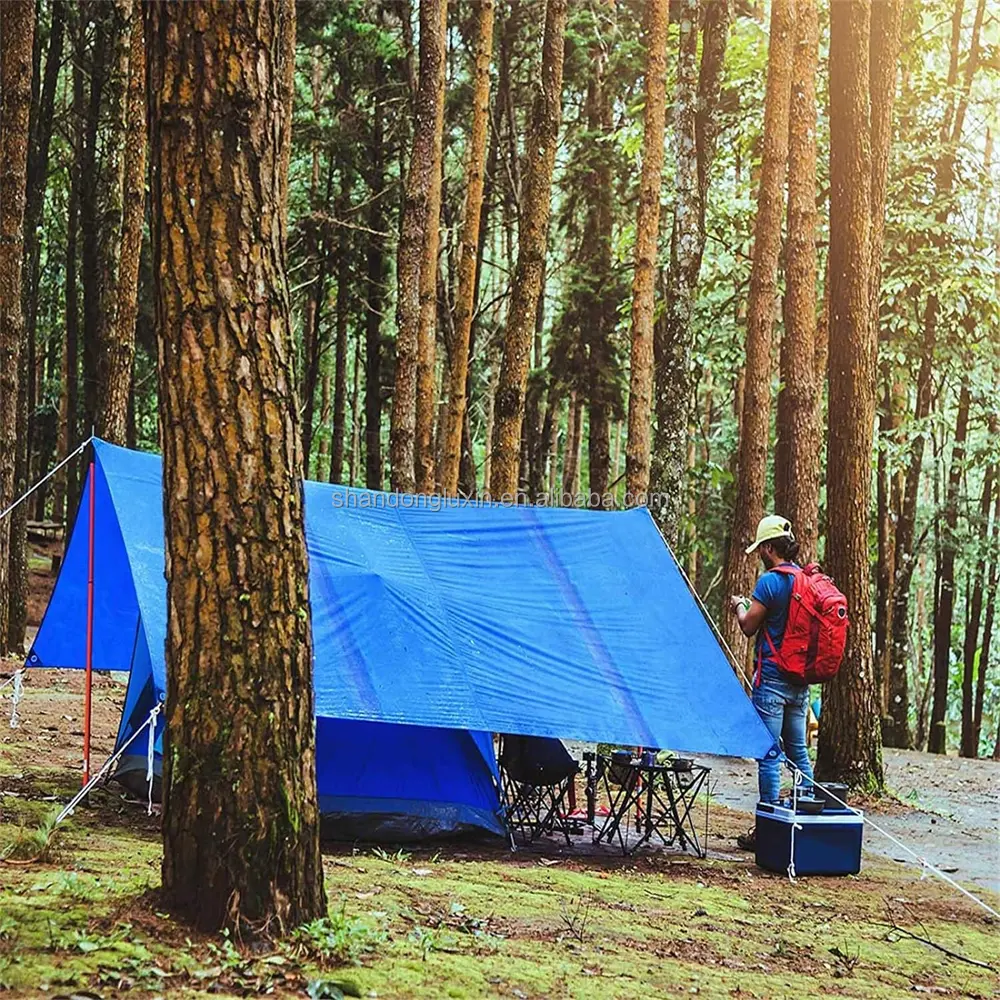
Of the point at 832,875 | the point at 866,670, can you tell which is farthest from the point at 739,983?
the point at 866,670

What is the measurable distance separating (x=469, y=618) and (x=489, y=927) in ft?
8.52

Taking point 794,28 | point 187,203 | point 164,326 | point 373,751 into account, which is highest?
point 794,28

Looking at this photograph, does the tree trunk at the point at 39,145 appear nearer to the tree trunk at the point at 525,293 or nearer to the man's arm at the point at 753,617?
the tree trunk at the point at 525,293

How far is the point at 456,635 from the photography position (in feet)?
24.1

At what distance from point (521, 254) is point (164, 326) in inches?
340

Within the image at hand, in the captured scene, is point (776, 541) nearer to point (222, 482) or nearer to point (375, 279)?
point (222, 482)

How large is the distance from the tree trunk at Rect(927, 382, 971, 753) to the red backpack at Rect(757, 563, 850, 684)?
14.2 m

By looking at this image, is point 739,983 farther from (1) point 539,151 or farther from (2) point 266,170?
(1) point 539,151

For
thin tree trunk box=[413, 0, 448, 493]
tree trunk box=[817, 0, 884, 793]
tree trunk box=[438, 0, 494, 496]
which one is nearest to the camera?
tree trunk box=[817, 0, 884, 793]

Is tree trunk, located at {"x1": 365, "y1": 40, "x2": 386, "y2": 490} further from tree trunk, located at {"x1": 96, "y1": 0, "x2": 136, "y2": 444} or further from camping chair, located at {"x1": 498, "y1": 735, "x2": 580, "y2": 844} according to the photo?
camping chair, located at {"x1": 498, "y1": 735, "x2": 580, "y2": 844}

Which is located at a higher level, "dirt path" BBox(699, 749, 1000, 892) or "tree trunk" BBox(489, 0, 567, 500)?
"tree trunk" BBox(489, 0, 567, 500)

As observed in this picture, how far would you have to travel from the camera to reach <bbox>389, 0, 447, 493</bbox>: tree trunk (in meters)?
13.7

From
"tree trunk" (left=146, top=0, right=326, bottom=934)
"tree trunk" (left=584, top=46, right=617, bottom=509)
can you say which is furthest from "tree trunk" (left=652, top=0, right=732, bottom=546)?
"tree trunk" (left=146, top=0, right=326, bottom=934)

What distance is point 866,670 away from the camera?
1011 cm
